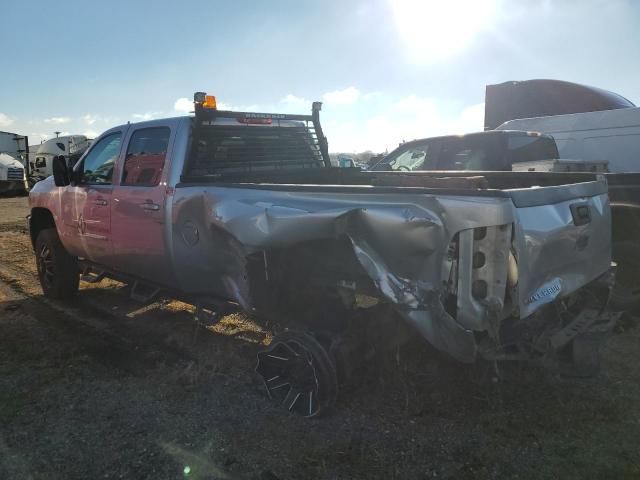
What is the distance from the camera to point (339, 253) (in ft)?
10.3

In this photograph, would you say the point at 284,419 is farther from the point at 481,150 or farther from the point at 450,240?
the point at 481,150

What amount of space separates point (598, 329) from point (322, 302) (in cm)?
184

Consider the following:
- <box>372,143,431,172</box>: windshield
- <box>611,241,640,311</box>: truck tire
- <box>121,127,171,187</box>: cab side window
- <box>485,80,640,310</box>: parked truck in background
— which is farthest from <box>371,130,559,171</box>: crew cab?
<box>121,127,171,187</box>: cab side window

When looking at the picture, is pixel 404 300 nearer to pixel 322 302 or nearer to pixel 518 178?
pixel 322 302

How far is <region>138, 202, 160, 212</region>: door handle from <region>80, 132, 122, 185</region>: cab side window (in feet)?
2.49

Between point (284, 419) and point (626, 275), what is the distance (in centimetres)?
366

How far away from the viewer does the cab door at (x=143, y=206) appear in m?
4.24

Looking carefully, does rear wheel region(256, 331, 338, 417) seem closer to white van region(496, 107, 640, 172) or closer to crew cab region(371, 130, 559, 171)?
crew cab region(371, 130, 559, 171)

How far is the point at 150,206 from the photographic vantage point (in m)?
4.27

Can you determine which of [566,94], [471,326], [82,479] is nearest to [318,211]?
[471,326]

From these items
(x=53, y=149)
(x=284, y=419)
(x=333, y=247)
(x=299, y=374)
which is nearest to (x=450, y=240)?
(x=333, y=247)

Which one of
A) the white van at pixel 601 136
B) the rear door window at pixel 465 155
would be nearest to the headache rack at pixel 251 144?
the rear door window at pixel 465 155

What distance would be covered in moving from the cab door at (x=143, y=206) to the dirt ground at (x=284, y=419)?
0.75m

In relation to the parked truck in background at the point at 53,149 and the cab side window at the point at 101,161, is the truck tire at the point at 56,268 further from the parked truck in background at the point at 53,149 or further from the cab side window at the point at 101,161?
the parked truck in background at the point at 53,149
